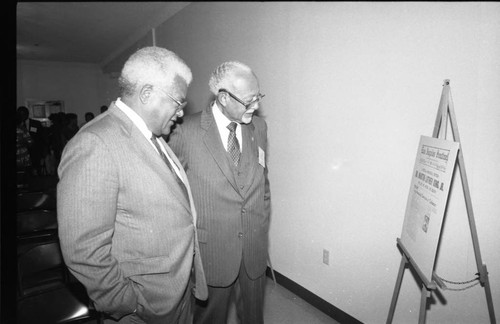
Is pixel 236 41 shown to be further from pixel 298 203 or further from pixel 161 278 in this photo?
pixel 161 278

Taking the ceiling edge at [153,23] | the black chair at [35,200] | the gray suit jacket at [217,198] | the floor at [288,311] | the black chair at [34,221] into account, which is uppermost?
the ceiling edge at [153,23]

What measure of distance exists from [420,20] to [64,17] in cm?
562

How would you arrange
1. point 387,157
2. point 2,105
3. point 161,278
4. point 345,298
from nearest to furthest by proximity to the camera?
point 2,105, point 161,278, point 387,157, point 345,298

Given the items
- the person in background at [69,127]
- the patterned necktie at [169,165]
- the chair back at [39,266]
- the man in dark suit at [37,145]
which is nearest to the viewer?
the patterned necktie at [169,165]

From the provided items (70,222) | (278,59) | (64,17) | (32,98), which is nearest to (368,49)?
(278,59)

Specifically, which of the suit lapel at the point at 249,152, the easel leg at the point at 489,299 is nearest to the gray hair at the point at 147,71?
the suit lapel at the point at 249,152

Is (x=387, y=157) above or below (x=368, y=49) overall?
below

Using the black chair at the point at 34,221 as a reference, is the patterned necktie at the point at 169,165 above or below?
above

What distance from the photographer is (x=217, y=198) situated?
5.55 feet

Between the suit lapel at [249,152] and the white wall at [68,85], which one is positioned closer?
the suit lapel at [249,152]

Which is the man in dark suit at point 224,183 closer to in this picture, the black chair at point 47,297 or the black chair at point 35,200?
the black chair at point 47,297

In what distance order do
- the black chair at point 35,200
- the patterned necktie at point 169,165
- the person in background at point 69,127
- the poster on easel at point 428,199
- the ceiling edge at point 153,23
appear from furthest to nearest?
the person in background at point 69,127
the ceiling edge at point 153,23
the black chair at point 35,200
the poster on easel at point 428,199
the patterned necktie at point 169,165

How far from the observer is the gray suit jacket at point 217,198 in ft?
5.55

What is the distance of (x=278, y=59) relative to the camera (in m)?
2.71
